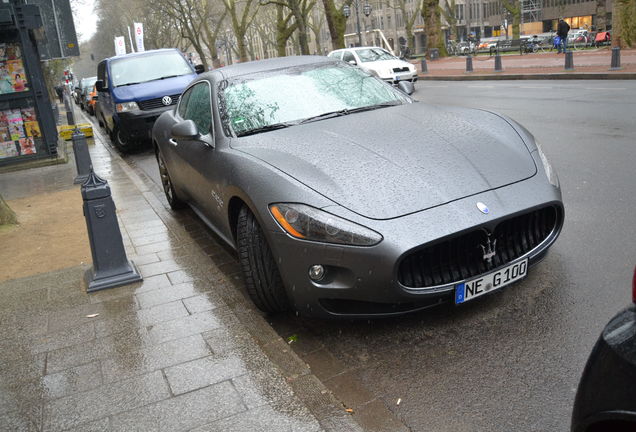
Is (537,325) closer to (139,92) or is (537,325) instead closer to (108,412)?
(108,412)

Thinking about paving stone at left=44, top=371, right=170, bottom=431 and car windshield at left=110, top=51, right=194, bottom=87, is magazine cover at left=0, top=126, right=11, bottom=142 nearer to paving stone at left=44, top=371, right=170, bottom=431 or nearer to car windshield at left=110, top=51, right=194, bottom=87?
car windshield at left=110, top=51, right=194, bottom=87

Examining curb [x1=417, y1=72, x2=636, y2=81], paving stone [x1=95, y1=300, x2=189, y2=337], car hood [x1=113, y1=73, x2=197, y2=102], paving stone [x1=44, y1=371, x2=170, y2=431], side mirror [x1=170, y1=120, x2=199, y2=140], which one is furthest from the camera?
curb [x1=417, y1=72, x2=636, y2=81]

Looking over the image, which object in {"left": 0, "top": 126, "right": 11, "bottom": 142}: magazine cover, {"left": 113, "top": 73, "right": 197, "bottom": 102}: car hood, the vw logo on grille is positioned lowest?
the vw logo on grille

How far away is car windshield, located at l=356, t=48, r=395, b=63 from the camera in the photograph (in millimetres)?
22984

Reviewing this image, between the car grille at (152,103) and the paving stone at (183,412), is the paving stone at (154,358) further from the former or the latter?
the car grille at (152,103)

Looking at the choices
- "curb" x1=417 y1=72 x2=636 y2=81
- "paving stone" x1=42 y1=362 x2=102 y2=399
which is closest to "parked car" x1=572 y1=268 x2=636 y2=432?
"paving stone" x1=42 y1=362 x2=102 y2=399

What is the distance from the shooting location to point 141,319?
4227mm

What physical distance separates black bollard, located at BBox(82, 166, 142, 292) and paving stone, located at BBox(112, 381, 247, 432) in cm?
200

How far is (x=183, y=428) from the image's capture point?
2.88 m

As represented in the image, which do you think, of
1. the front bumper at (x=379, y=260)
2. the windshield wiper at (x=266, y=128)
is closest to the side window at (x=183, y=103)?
the windshield wiper at (x=266, y=128)

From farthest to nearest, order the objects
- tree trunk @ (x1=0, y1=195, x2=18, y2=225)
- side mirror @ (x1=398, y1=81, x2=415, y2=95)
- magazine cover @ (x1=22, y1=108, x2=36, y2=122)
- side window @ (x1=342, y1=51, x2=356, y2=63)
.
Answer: side window @ (x1=342, y1=51, x2=356, y2=63), magazine cover @ (x1=22, y1=108, x2=36, y2=122), tree trunk @ (x1=0, y1=195, x2=18, y2=225), side mirror @ (x1=398, y1=81, x2=415, y2=95)

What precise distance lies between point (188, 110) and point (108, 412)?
11.9 ft

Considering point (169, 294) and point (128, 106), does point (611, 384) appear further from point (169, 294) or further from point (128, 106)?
point (128, 106)

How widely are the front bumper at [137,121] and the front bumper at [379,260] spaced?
9.89 meters
